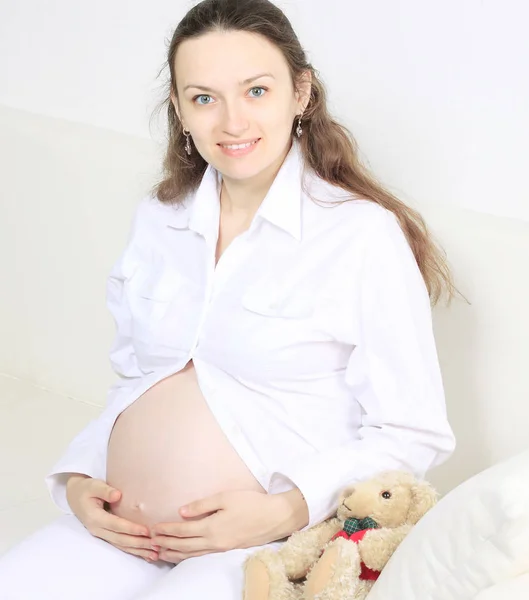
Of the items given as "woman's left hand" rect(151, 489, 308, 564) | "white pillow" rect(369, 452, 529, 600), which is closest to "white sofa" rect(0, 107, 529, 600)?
"woman's left hand" rect(151, 489, 308, 564)

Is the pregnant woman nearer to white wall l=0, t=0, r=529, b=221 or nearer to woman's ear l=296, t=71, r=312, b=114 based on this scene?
woman's ear l=296, t=71, r=312, b=114

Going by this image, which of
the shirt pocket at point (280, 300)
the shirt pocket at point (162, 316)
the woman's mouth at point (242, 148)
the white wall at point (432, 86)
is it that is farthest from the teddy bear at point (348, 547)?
the white wall at point (432, 86)

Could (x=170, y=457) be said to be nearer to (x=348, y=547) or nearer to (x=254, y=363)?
(x=254, y=363)

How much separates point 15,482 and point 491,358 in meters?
1.05

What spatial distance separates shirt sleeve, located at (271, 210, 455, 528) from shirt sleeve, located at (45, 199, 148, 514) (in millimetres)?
324

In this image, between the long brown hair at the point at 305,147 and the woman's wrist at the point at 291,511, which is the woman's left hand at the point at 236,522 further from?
the long brown hair at the point at 305,147

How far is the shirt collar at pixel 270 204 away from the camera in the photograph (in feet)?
5.04

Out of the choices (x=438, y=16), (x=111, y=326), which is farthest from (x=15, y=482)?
(x=438, y=16)

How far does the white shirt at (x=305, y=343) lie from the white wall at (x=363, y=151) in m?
0.28

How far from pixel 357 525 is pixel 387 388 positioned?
205 millimetres

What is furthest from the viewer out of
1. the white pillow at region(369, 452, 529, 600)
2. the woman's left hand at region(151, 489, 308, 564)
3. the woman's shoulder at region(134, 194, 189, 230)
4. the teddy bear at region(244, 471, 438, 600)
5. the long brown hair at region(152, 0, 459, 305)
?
the woman's shoulder at region(134, 194, 189, 230)

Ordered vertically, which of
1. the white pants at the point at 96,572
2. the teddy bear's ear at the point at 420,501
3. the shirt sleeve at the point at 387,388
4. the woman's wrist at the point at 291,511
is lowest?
the white pants at the point at 96,572

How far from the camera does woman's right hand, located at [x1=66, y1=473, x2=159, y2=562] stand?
58.7 inches

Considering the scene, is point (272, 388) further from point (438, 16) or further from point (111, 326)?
point (111, 326)
